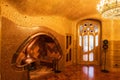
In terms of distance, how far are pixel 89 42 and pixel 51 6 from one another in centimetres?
385

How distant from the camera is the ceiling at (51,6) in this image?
403 cm

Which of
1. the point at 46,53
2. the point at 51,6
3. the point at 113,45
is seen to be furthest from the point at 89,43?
the point at 51,6

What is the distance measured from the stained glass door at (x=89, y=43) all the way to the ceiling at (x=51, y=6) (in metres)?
1.31

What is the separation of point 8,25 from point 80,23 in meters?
5.03

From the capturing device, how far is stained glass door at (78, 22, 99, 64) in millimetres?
7785

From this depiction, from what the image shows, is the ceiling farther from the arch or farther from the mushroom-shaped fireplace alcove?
the mushroom-shaped fireplace alcove

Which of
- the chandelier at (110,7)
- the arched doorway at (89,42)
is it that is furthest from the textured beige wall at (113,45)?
the chandelier at (110,7)

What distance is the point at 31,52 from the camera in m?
5.26

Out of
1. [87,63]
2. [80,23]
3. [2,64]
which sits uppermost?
[80,23]

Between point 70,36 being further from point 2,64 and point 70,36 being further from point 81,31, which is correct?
point 2,64

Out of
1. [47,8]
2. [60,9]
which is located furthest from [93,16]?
[47,8]

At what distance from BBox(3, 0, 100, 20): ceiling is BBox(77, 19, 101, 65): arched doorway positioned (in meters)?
1.23

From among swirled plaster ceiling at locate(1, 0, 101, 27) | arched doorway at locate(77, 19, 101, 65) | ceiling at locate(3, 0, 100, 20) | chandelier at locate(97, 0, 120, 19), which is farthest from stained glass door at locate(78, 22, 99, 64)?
chandelier at locate(97, 0, 120, 19)

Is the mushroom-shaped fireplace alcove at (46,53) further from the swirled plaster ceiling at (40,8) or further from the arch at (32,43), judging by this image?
the swirled plaster ceiling at (40,8)
